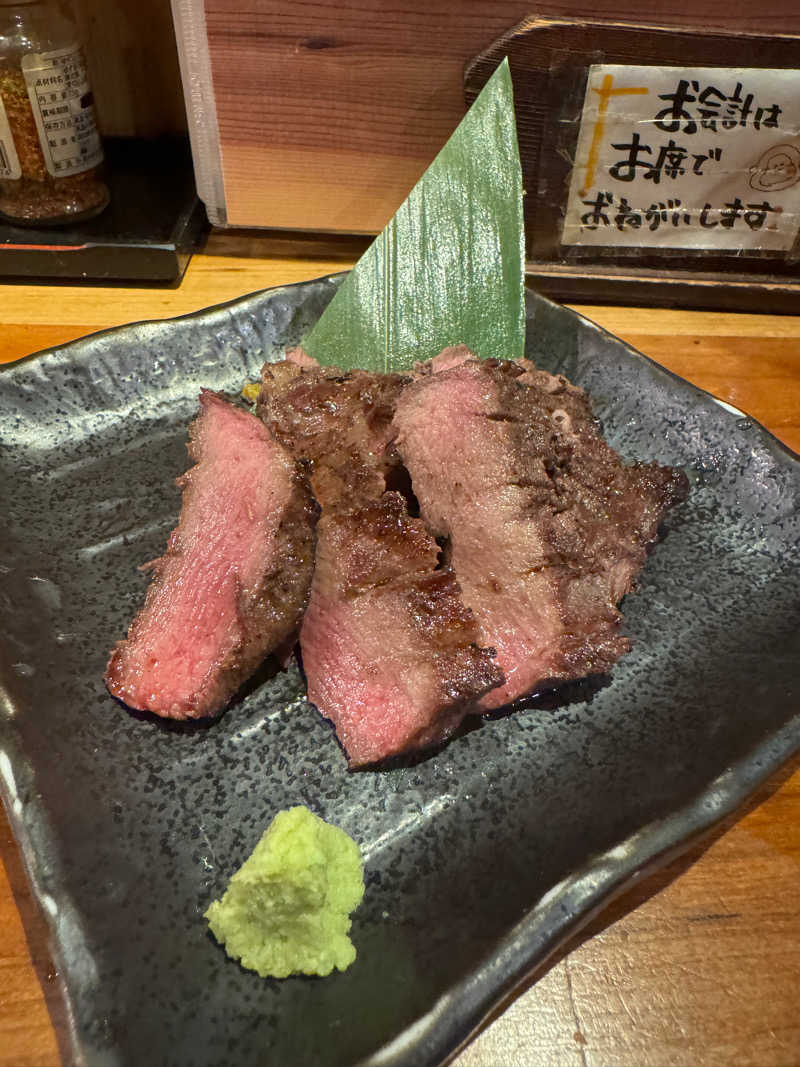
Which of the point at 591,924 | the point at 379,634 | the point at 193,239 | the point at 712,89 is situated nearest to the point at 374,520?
the point at 379,634

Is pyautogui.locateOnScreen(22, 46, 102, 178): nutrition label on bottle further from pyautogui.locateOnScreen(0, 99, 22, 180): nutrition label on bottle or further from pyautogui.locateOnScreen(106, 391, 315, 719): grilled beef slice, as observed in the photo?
pyautogui.locateOnScreen(106, 391, 315, 719): grilled beef slice

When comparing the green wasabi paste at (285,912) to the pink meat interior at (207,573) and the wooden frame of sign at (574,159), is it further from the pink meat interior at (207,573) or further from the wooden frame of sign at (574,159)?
the wooden frame of sign at (574,159)

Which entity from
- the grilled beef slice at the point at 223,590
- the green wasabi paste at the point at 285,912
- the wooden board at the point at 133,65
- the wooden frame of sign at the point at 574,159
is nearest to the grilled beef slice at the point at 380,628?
the grilled beef slice at the point at 223,590

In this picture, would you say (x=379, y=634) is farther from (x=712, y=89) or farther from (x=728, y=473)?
(x=712, y=89)

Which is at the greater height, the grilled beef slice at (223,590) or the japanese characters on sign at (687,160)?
the japanese characters on sign at (687,160)

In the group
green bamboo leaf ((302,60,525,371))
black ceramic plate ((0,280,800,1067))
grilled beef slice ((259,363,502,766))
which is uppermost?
green bamboo leaf ((302,60,525,371))

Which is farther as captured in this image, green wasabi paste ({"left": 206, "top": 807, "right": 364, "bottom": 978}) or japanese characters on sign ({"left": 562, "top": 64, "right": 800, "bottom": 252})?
japanese characters on sign ({"left": 562, "top": 64, "right": 800, "bottom": 252})

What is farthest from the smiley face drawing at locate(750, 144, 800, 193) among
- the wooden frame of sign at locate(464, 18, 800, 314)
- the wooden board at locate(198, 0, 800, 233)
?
the wooden board at locate(198, 0, 800, 233)
